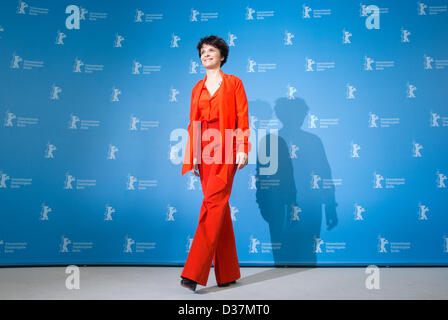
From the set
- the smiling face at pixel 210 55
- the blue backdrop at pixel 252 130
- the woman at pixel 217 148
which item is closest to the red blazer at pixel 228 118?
the woman at pixel 217 148

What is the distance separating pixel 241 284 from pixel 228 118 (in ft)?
4.12

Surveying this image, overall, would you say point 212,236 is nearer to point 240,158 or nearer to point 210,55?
point 240,158

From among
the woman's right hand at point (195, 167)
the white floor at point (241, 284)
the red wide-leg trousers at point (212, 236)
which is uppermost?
the woman's right hand at point (195, 167)

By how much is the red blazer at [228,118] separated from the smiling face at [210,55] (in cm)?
12

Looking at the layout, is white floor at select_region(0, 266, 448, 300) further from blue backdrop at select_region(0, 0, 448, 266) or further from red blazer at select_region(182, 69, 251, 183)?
red blazer at select_region(182, 69, 251, 183)

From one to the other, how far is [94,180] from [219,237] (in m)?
1.52

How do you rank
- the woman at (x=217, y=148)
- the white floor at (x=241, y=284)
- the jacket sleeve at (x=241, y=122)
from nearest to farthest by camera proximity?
the white floor at (x=241, y=284) < the woman at (x=217, y=148) < the jacket sleeve at (x=241, y=122)

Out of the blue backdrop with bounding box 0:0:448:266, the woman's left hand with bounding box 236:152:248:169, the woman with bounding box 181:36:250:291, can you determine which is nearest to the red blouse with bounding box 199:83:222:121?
the woman with bounding box 181:36:250:291

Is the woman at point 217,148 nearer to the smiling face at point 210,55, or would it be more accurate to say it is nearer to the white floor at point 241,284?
the smiling face at point 210,55

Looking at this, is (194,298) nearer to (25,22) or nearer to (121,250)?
(121,250)

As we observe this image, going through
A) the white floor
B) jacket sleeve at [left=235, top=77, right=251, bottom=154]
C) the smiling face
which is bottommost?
the white floor

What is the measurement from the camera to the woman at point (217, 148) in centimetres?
249

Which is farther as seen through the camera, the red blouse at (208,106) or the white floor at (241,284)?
the red blouse at (208,106)

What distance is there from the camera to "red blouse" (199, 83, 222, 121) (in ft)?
8.59
